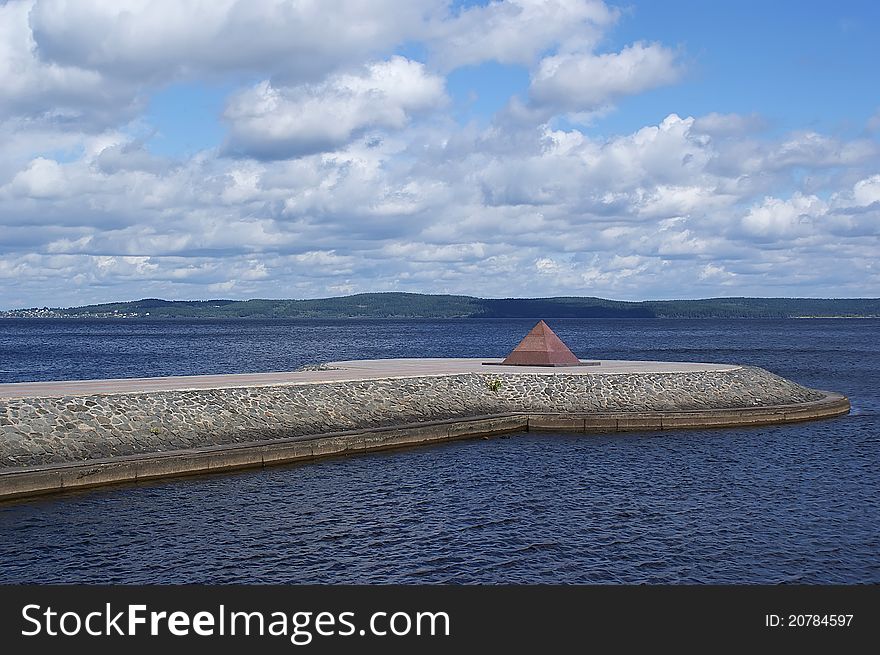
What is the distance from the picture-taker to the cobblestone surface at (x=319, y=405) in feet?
81.3

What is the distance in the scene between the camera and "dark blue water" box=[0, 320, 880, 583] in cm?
1677

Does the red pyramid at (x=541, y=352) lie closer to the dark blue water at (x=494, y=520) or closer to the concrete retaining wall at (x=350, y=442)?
the concrete retaining wall at (x=350, y=442)

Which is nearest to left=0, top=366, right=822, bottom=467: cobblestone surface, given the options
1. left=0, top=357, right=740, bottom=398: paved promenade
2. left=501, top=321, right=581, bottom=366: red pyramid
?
left=0, top=357, right=740, bottom=398: paved promenade

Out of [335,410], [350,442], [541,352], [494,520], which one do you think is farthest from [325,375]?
[494,520]

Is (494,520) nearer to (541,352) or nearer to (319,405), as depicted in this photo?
(319,405)

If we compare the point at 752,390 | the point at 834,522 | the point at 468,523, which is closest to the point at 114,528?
the point at 468,523

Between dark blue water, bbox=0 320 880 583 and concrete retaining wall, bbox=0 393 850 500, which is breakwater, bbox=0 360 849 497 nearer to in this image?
concrete retaining wall, bbox=0 393 850 500

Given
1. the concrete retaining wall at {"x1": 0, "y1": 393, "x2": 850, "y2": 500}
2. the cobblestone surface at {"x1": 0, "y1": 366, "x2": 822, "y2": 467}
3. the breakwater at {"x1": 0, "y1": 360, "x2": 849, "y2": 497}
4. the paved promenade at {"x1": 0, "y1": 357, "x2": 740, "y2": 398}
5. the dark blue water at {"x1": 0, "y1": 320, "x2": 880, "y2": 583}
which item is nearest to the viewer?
the dark blue water at {"x1": 0, "y1": 320, "x2": 880, "y2": 583}

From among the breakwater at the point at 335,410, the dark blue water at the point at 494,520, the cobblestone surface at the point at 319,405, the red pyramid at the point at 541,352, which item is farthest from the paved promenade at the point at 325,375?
the dark blue water at the point at 494,520

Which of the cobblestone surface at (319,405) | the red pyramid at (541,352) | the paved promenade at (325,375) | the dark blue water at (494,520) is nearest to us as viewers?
the dark blue water at (494,520)

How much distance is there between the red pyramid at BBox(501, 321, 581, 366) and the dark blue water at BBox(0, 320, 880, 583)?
1044 cm

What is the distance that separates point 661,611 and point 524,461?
15.8 metres

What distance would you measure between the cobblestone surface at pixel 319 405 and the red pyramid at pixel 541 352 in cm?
432

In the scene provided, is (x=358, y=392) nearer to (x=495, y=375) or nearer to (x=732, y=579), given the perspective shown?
(x=495, y=375)
